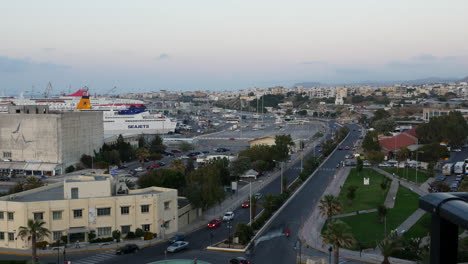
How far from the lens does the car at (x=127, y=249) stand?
2411 centimetres

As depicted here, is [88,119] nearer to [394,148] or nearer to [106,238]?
[106,238]

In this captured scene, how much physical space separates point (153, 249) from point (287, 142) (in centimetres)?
3407

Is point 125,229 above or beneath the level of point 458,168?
beneath

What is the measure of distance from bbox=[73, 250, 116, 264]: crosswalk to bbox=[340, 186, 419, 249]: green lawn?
38.8 ft

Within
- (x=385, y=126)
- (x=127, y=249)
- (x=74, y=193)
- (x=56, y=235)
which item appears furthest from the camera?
(x=385, y=126)

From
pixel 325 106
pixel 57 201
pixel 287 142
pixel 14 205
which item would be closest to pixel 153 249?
pixel 57 201

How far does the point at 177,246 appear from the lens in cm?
2422

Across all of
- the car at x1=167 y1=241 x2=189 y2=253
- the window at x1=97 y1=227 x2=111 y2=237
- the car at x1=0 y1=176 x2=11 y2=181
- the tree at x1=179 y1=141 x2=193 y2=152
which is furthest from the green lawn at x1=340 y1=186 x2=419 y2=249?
the tree at x1=179 y1=141 x2=193 y2=152

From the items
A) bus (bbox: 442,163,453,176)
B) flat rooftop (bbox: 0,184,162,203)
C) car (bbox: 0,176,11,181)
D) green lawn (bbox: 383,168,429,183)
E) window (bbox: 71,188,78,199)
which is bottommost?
car (bbox: 0,176,11,181)

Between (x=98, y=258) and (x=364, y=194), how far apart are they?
69.6ft

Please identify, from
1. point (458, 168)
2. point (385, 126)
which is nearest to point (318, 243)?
point (458, 168)

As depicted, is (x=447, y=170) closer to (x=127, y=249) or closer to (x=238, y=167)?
(x=238, y=167)

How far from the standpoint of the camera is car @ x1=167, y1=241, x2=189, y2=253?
23.9m

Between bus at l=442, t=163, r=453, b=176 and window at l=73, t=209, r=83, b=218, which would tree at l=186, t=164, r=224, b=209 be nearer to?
window at l=73, t=209, r=83, b=218
